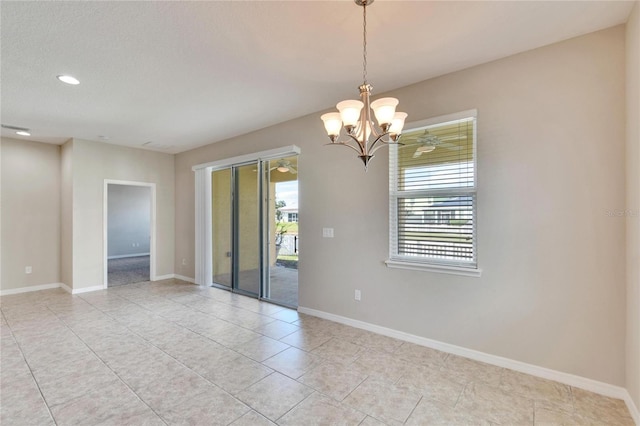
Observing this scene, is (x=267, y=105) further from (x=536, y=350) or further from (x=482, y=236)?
(x=536, y=350)

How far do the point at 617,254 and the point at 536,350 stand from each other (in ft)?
3.33

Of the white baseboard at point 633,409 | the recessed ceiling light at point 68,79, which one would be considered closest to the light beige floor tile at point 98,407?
the recessed ceiling light at point 68,79

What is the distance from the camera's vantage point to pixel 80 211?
531cm

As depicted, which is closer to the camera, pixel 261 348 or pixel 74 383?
pixel 74 383

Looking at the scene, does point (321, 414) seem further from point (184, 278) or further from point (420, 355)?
point (184, 278)

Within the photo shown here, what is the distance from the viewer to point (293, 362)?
2781 mm

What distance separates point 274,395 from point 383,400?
85 centimetres

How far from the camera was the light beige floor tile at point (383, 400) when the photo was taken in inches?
81.3

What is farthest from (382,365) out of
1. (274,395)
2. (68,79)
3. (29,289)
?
(29,289)

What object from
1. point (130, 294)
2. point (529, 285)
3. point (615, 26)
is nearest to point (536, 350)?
point (529, 285)

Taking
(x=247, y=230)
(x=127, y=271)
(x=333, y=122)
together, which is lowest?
(x=127, y=271)

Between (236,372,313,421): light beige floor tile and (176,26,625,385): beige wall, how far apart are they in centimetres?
142

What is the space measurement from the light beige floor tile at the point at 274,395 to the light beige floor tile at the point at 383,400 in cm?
39

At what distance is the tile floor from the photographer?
204 cm
